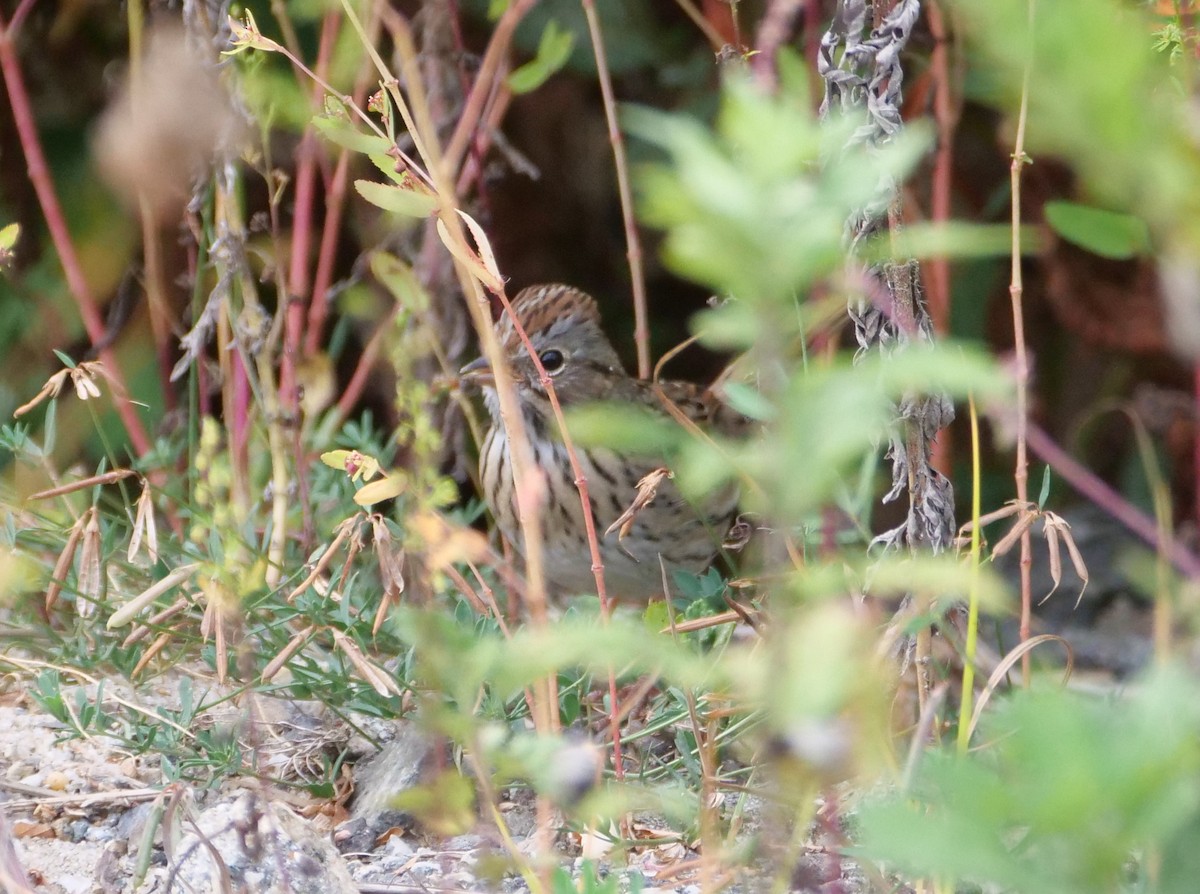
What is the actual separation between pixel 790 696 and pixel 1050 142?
0.33m

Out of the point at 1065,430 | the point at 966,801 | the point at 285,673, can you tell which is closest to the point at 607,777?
the point at 285,673

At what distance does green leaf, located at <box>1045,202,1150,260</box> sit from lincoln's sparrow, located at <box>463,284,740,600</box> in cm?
82

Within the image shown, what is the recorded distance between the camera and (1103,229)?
93.4 inches

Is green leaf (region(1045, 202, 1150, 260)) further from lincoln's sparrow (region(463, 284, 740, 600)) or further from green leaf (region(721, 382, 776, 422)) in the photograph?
green leaf (region(721, 382, 776, 422))

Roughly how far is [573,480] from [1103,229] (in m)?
1.16

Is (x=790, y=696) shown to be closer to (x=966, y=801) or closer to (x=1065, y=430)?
(x=966, y=801)

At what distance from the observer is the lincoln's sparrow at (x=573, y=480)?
2912 mm

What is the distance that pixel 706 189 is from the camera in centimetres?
77

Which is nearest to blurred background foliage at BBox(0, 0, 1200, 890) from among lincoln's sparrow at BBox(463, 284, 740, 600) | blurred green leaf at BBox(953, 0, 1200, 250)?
blurred green leaf at BBox(953, 0, 1200, 250)

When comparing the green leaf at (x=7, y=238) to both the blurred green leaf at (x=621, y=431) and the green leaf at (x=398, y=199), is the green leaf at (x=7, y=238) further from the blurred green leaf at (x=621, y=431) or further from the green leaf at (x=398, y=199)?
the blurred green leaf at (x=621, y=431)

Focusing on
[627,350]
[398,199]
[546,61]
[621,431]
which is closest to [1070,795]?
[621,431]

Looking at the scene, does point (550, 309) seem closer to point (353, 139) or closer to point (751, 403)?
point (353, 139)

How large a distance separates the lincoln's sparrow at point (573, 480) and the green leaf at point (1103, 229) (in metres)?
0.82

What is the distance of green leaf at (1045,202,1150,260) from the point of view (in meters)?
2.35
